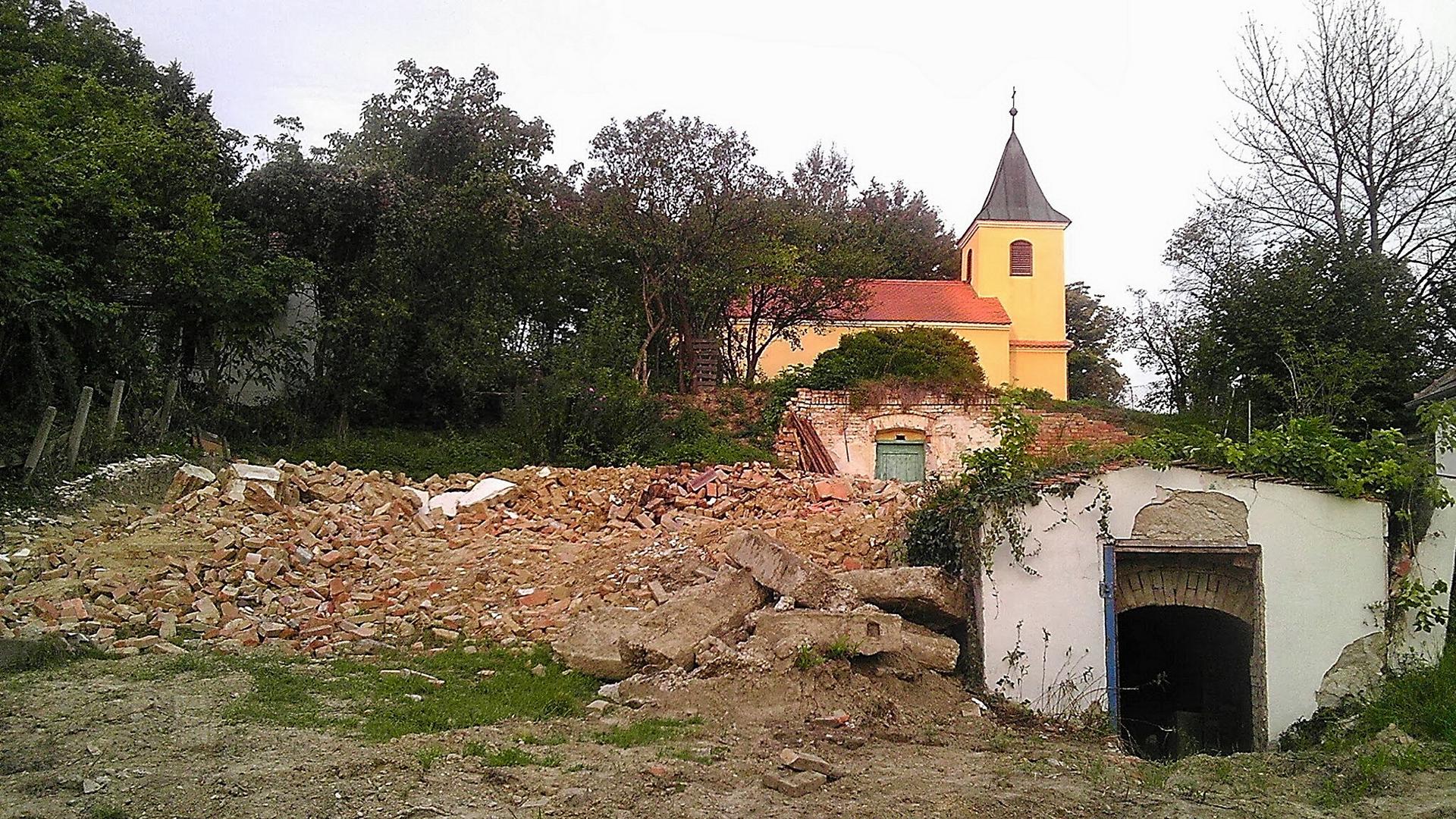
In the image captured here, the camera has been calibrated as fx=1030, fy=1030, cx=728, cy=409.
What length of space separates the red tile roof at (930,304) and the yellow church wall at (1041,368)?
142 centimetres

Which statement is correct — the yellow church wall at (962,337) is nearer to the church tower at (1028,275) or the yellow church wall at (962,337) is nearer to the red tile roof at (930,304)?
the red tile roof at (930,304)

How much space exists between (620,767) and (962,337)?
23.6 metres

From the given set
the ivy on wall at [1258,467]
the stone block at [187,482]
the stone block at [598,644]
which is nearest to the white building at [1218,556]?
the ivy on wall at [1258,467]

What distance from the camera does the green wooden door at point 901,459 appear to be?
1962cm

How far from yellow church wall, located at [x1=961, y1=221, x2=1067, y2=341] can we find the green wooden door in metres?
11.9

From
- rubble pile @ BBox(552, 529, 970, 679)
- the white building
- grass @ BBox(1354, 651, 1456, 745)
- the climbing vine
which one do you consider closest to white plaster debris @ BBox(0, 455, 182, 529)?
rubble pile @ BBox(552, 529, 970, 679)

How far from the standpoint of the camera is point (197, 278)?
53.7ft

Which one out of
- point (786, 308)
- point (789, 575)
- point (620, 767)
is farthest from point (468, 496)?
point (786, 308)

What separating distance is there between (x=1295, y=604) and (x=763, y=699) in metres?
4.35

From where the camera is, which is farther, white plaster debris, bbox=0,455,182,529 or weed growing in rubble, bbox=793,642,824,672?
white plaster debris, bbox=0,455,182,529

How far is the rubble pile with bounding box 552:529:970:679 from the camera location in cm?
793

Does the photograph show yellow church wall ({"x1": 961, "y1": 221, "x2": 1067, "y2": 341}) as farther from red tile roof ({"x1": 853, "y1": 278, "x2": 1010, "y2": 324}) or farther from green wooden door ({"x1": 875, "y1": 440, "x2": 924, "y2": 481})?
green wooden door ({"x1": 875, "y1": 440, "x2": 924, "y2": 481})

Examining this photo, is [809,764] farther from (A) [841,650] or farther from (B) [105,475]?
(B) [105,475]

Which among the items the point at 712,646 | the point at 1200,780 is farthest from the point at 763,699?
the point at 1200,780
